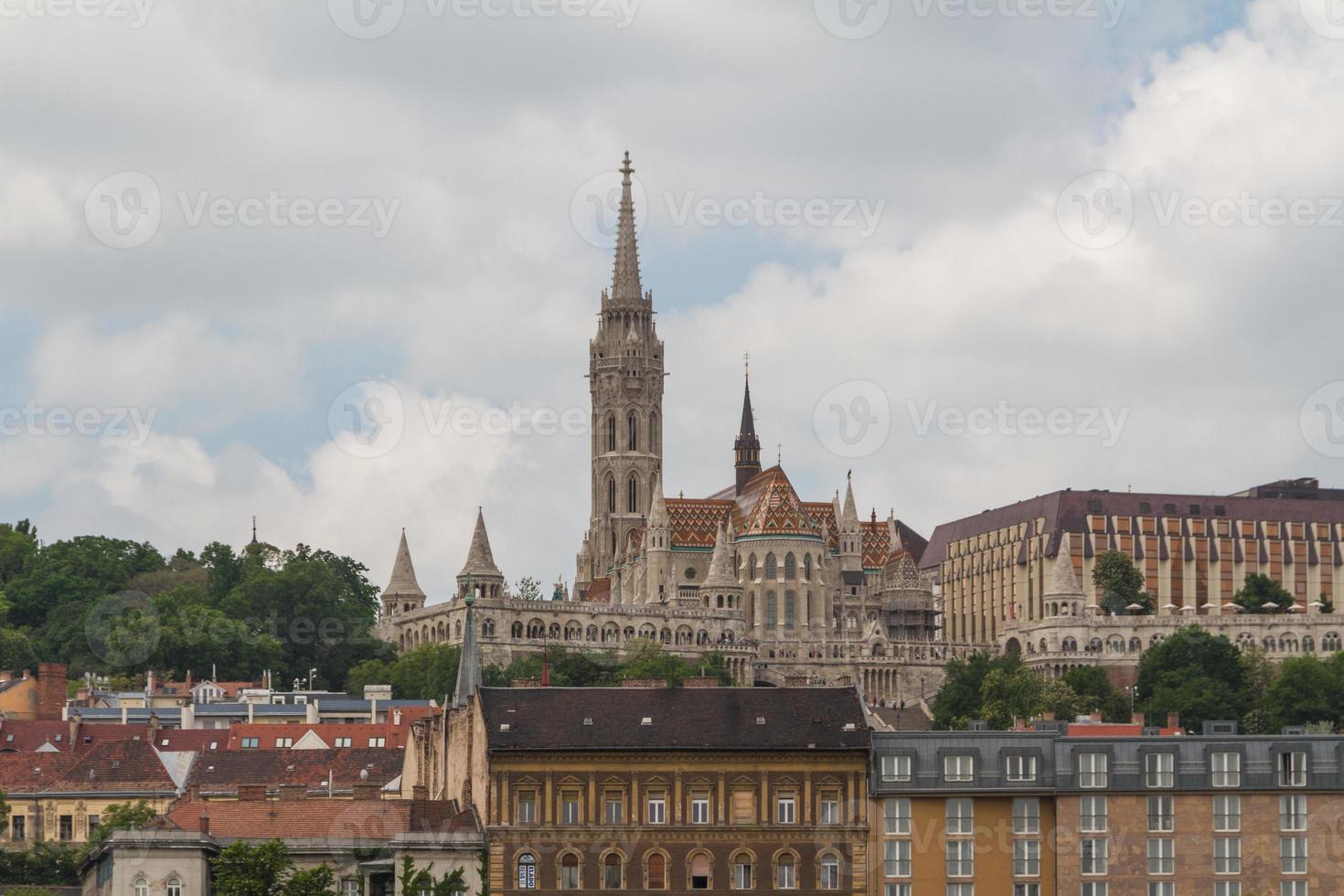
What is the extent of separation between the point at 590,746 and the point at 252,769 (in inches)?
1647

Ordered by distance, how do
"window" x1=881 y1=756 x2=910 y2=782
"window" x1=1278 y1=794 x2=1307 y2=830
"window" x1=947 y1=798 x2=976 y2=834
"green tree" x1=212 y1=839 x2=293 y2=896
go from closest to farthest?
"green tree" x1=212 y1=839 x2=293 y2=896, "window" x1=947 y1=798 x2=976 y2=834, "window" x1=1278 y1=794 x2=1307 y2=830, "window" x1=881 y1=756 x2=910 y2=782

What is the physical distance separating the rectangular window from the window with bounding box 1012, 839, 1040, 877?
16.0 inches

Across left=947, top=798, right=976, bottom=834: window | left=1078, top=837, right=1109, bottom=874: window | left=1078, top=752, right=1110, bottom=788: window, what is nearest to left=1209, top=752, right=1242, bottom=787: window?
left=1078, top=752, right=1110, bottom=788: window

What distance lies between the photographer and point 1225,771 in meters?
109

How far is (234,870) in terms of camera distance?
106812mm

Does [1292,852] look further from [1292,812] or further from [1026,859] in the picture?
[1026,859]

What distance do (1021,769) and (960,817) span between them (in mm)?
2680

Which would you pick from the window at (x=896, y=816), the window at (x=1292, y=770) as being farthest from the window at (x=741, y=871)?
the window at (x=1292, y=770)

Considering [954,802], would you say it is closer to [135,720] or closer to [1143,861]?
[1143,861]

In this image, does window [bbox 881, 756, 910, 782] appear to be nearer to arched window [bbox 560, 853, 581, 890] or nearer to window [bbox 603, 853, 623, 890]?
window [bbox 603, 853, 623, 890]

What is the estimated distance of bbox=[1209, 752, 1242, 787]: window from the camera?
109m

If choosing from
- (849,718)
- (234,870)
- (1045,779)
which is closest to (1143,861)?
(1045,779)

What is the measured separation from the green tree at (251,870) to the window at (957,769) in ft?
73.4

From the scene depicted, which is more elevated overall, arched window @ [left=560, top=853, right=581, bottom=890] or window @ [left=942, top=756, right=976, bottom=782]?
window @ [left=942, top=756, right=976, bottom=782]
